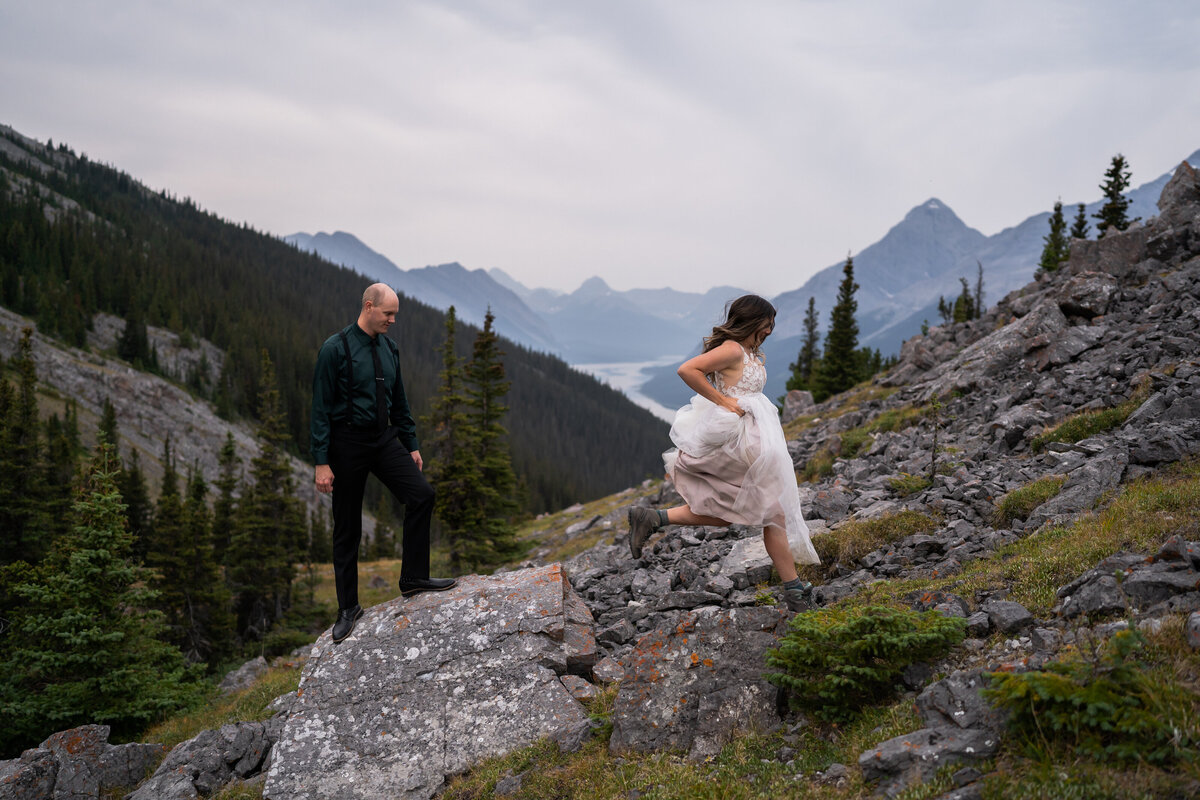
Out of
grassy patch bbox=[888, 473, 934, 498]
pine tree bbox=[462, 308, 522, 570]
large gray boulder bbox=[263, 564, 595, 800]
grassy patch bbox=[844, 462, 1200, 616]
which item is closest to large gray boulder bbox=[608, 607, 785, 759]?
large gray boulder bbox=[263, 564, 595, 800]

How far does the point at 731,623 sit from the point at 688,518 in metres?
1.24

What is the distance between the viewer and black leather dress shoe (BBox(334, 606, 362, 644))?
24.8 feet

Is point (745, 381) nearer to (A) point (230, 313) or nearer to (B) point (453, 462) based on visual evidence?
(B) point (453, 462)

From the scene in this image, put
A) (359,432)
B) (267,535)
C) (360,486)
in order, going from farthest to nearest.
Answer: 1. (267,535)
2. (360,486)
3. (359,432)

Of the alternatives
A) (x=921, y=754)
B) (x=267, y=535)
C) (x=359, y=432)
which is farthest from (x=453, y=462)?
(x=921, y=754)

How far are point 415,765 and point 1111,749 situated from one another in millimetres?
6002

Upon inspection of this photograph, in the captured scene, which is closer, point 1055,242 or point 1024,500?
point 1024,500

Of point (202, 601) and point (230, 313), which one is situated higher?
point (230, 313)

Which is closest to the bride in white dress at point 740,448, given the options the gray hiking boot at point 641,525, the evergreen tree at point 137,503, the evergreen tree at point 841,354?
the gray hiking boot at point 641,525

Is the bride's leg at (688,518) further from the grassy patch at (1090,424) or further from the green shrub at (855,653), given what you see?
the grassy patch at (1090,424)

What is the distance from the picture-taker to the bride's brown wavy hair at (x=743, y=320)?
6641mm

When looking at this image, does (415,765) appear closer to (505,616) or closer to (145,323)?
(505,616)

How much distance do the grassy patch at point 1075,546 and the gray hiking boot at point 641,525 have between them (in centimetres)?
230

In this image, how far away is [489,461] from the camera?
98.7 ft
